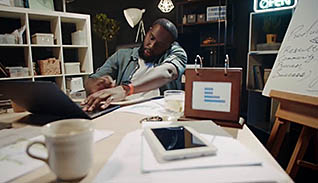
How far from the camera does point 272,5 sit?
238 centimetres

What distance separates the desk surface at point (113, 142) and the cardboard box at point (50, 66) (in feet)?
5.72

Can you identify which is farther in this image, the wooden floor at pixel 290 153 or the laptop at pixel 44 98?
the wooden floor at pixel 290 153

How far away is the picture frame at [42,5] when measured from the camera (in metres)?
2.46

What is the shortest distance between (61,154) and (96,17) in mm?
2982

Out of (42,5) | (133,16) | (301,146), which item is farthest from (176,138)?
(42,5)

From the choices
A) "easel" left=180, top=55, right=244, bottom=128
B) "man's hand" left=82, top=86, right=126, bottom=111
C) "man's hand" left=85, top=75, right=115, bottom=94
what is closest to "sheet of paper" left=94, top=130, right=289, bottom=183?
"easel" left=180, top=55, right=244, bottom=128

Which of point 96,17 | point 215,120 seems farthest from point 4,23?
point 215,120

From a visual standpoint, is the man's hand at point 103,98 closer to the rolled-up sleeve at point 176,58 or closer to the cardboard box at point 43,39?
the rolled-up sleeve at point 176,58

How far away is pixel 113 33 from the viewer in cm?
293

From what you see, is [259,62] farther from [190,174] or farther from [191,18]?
[190,174]

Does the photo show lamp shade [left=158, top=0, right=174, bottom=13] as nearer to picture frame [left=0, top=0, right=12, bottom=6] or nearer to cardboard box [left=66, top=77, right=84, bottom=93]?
cardboard box [left=66, top=77, right=84, bottom=93]

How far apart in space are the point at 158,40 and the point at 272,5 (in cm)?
164

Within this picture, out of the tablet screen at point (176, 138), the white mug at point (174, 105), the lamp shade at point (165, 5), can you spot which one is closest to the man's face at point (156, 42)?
the white mug at point (174, 105)

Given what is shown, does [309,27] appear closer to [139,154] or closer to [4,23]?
[139,154]
